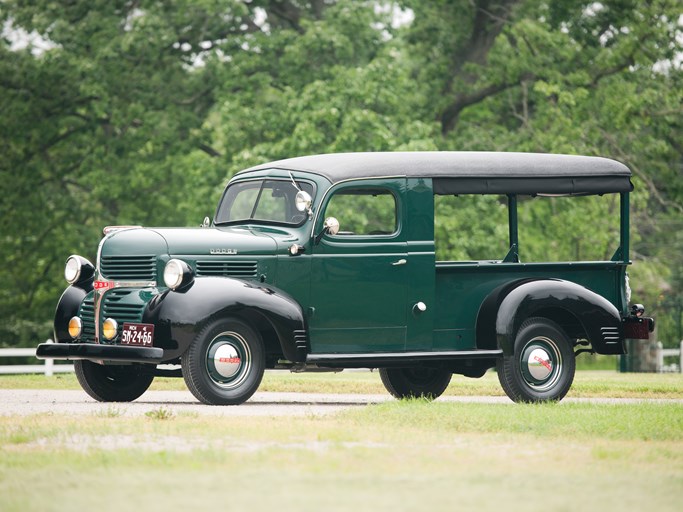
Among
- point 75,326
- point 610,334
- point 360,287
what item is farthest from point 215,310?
point 610,334

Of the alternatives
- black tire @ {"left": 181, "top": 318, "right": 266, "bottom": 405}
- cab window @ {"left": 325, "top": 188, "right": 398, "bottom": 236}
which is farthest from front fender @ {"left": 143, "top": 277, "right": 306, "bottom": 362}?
cab window @ {"left": 325, "top": 188, "right": 398, "bottom": 236}

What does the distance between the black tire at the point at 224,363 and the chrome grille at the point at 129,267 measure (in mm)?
940

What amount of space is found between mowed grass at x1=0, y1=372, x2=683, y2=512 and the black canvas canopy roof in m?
2.61

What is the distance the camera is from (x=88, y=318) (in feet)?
47.5

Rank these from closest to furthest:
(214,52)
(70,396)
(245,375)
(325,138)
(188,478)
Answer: (188,478) < (245,375) < (70,396) < (325,138) < (214,52)

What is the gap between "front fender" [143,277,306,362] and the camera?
523 inches

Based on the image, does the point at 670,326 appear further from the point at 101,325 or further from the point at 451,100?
the point at 101,325

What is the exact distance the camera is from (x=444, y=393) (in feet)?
58.6

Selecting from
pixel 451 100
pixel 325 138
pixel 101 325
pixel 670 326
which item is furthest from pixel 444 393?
pixel 670 326

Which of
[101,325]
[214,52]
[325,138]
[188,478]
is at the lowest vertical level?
[188,478]

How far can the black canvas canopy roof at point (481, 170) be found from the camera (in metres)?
14.6

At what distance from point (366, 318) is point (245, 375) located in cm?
145

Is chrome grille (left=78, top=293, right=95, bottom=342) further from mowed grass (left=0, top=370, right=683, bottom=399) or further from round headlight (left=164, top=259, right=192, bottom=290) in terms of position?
mowed grass (left=0, top=370, right=683, bottom=399)

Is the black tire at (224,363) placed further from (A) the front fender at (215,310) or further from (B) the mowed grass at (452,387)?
(B) the mowed grass at (452,387)
